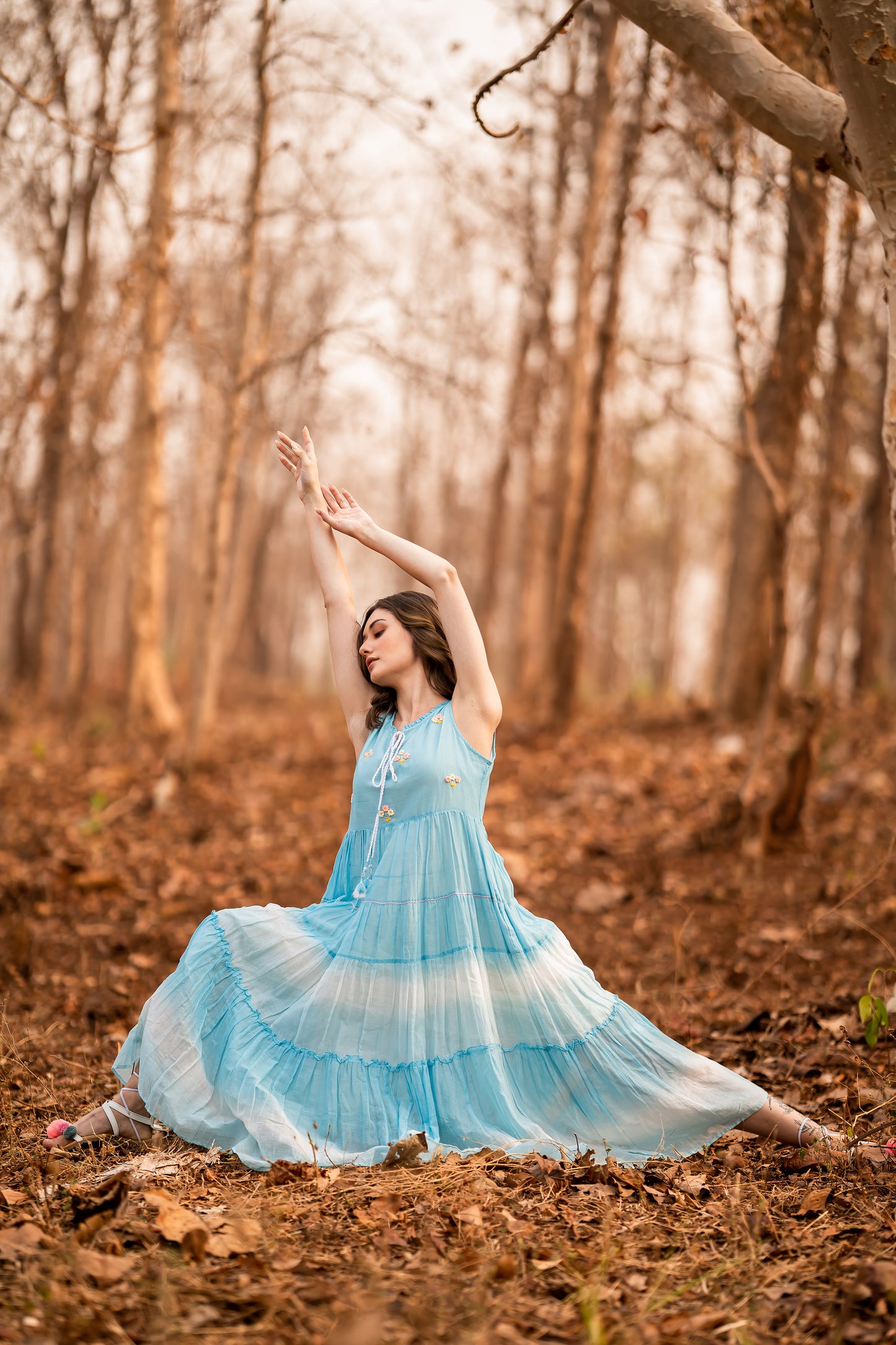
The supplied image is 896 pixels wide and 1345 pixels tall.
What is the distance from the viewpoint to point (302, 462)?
12.6ft

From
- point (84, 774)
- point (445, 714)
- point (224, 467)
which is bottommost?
point (84, 774)

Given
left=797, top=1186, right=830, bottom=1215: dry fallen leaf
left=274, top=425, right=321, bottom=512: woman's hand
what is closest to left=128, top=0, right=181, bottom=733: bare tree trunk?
left=274, top=425, right=321, bottom=512: woman's hand

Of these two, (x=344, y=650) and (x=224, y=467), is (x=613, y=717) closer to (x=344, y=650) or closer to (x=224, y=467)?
(x=224, y=467)

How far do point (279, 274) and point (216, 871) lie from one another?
1277 cm

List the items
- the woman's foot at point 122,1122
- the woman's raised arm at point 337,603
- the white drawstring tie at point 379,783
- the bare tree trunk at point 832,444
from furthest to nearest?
Answer: 1. the bare tree trunk at point 832,444
2. the woman's raised arm at point 337,603
3. the white drawstring tie at point 379,783
4. the woman's foot at point 122,1122

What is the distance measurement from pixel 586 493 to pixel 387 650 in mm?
7486

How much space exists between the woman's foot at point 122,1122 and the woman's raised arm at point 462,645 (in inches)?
59.9

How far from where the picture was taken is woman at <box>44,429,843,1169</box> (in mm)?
3201

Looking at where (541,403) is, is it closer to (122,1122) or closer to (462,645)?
(462,645)

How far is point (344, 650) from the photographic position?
12.3 ft

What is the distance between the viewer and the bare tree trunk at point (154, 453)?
9938 mm

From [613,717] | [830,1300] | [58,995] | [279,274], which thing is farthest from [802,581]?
[830,1300]

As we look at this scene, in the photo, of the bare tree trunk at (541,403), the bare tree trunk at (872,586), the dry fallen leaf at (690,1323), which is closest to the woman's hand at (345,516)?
the dry fallen leaf at (690,1323)

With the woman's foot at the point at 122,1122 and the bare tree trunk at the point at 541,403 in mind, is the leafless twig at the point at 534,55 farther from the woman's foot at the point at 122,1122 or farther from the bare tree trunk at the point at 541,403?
the bare tree trunk at the point at 541,403
